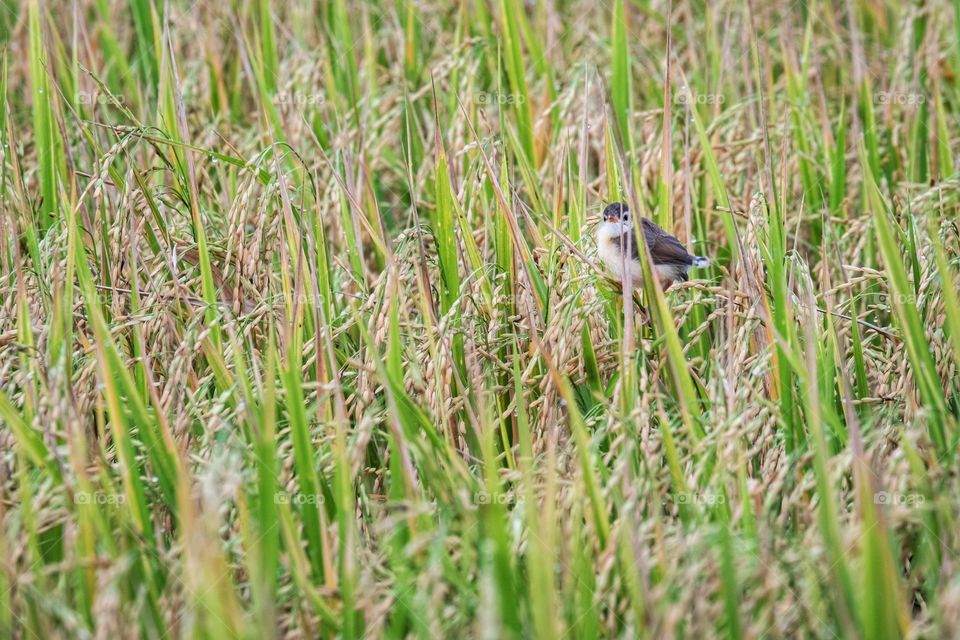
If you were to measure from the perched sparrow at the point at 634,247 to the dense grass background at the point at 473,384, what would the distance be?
0.10m

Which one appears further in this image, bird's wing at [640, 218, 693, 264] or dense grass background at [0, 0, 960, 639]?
bird's wing at [640, 218, 693, 264]

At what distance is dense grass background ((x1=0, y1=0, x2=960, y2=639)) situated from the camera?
195 cm

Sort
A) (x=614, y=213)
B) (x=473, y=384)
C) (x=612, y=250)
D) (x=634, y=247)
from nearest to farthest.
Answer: (x=473, y=384), (x=612, y=250), (x=614, y=213), (x=634, y=247)

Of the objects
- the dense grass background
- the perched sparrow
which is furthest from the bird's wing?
the dense grass background

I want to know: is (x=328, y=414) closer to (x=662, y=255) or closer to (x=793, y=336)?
(x=793, y=336)

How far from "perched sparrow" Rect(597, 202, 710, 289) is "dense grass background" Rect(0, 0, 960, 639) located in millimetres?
97

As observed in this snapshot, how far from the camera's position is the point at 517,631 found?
6.10 ft

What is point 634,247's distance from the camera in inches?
132

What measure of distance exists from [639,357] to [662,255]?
900mm

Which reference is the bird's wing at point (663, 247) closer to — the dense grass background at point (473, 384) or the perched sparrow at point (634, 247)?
the perched sparrow at point (634, 247)

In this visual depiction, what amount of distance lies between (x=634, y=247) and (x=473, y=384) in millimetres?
956

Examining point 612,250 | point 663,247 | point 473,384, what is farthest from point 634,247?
point 473,384

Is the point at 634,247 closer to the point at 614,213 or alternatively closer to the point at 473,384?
the point at 614,213

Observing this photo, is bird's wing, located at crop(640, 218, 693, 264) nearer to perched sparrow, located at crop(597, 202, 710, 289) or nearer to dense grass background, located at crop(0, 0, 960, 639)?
perched sparrow, located at crop(597, 202, 710, 289)
